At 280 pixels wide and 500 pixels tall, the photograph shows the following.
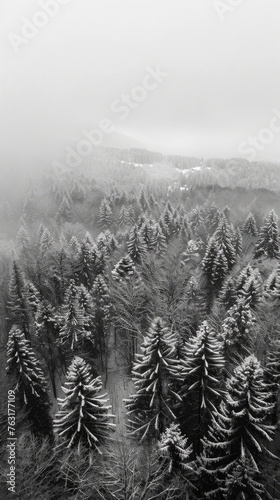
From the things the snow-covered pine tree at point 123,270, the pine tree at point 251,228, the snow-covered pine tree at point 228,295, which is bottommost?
the pine tree at point 251,228

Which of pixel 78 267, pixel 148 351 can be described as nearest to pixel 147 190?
pixel 78 267

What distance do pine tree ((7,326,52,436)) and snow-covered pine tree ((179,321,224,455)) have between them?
12296 millimetres

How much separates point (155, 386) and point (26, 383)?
40.8 feet

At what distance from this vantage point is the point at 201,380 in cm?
1831

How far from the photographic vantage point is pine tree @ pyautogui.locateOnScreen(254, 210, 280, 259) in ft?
156

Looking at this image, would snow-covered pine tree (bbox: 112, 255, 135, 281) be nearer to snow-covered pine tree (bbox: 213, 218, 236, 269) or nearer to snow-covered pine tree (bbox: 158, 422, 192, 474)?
snow-covered pine tree (bbox: 213, 218, 236, 269)

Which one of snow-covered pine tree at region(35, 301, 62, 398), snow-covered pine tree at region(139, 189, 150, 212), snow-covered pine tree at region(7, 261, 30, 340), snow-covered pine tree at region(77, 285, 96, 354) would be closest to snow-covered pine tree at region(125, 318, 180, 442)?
snow-covered pine tree at region(77, 285, 96, 354)

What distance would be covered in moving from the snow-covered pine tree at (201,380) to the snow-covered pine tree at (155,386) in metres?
0.86

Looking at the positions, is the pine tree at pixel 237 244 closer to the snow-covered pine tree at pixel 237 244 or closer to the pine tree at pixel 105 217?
the snow-covered pine tree at pixel 237 244

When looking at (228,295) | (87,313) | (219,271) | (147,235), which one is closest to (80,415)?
(87,313)

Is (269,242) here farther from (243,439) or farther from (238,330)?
(243,439)

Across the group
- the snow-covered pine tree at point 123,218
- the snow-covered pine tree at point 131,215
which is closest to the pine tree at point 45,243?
the snow-covered pine tree at point 123,218

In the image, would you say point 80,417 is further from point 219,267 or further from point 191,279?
point 219,267

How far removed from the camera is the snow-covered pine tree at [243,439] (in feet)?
44.7
